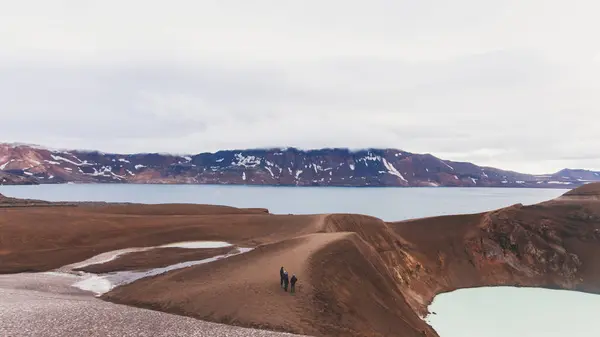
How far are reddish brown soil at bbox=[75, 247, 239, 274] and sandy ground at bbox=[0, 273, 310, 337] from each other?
40.7 feet

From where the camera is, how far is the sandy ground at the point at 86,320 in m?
25.3

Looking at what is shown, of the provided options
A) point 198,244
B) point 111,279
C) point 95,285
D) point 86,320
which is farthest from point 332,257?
point 198,244

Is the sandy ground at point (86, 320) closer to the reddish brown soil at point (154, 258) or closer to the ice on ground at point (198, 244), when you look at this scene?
the reddish brown soil at point (154, 258)

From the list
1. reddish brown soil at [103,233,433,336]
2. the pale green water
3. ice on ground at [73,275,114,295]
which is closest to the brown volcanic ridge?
reddish brown soil at [103,233,433,336]

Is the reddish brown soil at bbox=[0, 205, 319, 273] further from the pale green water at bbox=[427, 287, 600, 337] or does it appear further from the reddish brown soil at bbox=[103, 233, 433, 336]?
the pale green water at bbox=[427, 287, 600, 337]

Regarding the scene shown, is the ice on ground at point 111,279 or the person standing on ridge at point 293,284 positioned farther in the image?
the ice on ground at point 111,279

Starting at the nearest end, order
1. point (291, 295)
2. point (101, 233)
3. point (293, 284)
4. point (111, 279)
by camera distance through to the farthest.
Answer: point (291, 295) → point (293, 284) → point (111, 279) → point (101, 233)

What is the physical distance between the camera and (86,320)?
27.3 metres

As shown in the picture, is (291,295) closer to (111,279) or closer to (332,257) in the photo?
(332,257)

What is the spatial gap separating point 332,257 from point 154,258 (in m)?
25.6

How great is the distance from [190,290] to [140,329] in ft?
28.5

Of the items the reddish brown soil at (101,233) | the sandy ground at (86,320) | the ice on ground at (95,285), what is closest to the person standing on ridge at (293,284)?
the sandy ground at (86,320)

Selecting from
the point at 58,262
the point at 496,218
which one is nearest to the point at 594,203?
the point at 496,218

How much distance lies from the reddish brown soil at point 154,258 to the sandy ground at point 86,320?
488 inches
